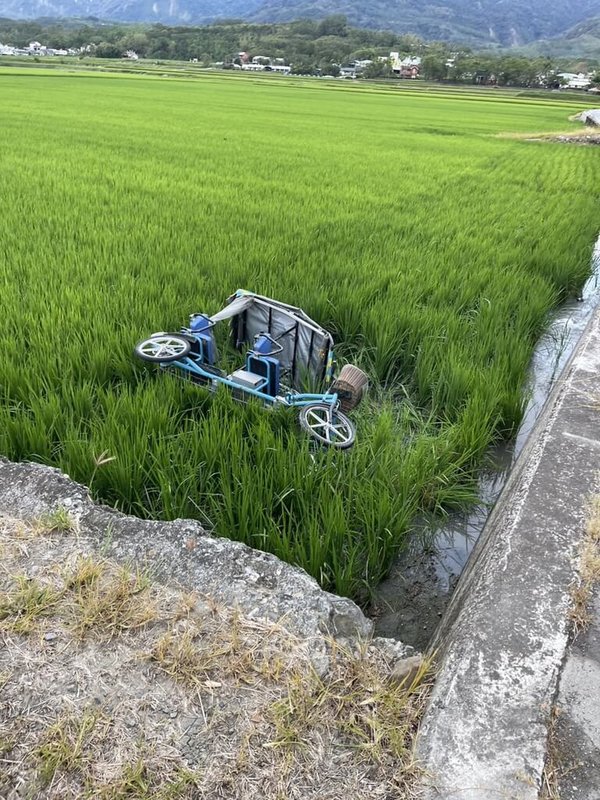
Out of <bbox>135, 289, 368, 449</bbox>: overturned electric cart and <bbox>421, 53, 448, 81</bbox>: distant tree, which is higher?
<bbox>421, 53, 448, 81</bbox>: distant tree

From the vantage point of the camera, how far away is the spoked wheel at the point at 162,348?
2.52 metres

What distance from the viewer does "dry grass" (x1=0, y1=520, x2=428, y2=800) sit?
106cm

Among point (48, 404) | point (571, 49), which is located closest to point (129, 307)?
point (48, 404)

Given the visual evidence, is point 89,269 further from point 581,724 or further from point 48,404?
point 581,724

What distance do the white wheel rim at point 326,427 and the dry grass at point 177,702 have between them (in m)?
0.95

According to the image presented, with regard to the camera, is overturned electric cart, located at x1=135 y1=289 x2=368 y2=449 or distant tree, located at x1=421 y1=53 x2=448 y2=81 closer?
overturned electric cart, located at x1=135 y1=289 x2=368 y2=449

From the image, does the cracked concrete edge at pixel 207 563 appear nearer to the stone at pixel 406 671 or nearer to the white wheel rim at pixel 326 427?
the stone at pixel 406 671

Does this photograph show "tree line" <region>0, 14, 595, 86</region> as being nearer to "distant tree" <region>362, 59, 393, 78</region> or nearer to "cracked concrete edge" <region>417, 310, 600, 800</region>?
"distant tree" <region>362, 59, 393, 78</region>

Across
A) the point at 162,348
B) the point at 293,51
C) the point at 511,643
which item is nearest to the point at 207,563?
the point at 511,643

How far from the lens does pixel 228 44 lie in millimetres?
79500

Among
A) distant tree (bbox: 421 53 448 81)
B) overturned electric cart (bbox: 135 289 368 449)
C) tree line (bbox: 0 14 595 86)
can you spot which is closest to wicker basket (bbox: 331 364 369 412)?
overturned electric cart (bbox: 135 289 368 449)

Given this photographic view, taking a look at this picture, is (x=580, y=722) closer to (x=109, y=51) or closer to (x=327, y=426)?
(x=327, y=426)

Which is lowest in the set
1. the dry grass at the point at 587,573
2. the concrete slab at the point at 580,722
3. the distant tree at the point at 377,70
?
the concrete slab at the point at 580,722

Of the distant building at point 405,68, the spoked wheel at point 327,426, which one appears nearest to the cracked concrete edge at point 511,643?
the spoked wheel at point 327,426
